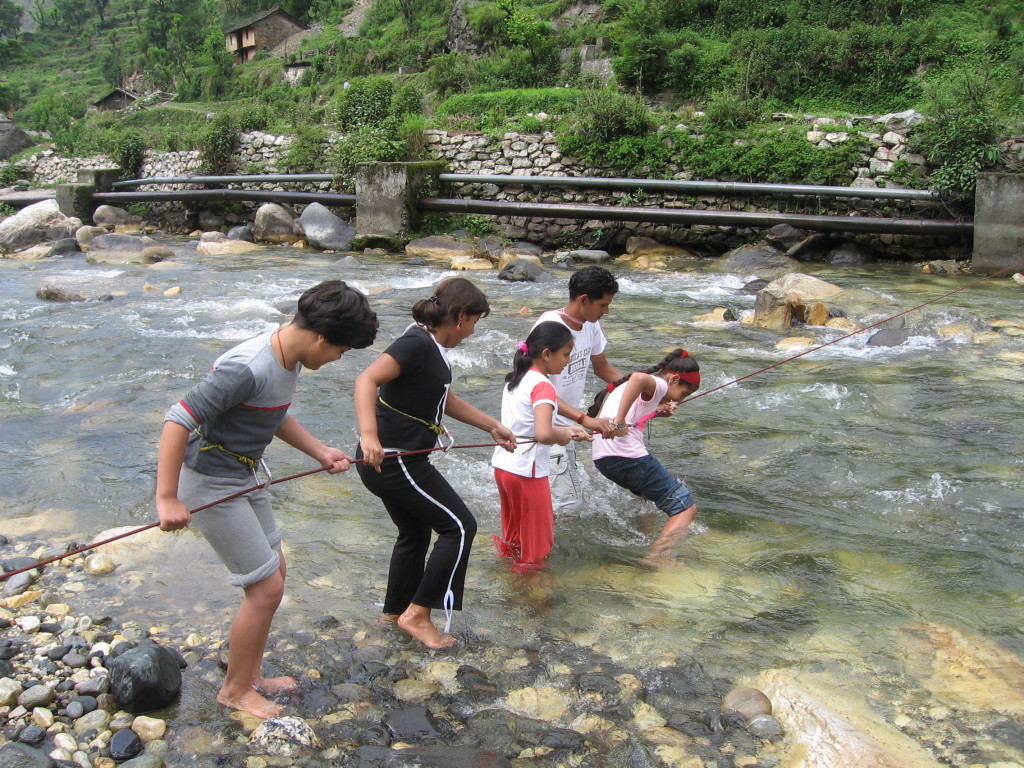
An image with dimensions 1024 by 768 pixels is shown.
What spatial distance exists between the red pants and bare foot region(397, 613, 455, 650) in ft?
2.35

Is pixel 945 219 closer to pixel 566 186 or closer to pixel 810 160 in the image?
pixel 810 160

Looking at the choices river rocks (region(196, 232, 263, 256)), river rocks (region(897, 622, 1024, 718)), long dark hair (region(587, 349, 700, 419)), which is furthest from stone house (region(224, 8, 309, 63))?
river rocks (region(897, 622, 1024, 718))

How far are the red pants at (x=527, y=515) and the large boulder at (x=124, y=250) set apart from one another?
12.3m

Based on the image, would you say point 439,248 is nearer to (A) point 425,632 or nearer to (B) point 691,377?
(B) point 691,377

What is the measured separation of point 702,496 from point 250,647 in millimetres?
3241

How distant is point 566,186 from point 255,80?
141ft

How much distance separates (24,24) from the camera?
107 meters

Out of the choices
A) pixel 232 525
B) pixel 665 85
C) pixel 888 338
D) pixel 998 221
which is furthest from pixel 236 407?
pixel 665 85

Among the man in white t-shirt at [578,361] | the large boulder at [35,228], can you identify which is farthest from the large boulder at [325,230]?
the man in white t-shirt at [578,361]

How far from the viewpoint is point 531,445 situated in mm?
4180

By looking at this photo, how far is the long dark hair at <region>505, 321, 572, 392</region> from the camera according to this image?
4207mm

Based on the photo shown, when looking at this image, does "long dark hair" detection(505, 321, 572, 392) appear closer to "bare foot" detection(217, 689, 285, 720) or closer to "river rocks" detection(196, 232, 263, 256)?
"bare foot" detection(217, 689, 285, 720)

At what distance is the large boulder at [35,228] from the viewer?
17500 mm

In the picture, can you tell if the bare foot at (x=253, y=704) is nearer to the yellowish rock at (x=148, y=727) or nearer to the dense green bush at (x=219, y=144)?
the yellowish rock at (x=148, y=727)
